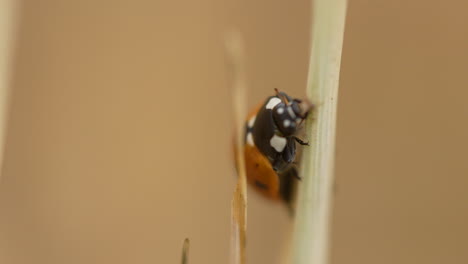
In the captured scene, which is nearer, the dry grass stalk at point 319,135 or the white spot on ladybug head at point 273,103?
the dry grass stalk at point 319,135

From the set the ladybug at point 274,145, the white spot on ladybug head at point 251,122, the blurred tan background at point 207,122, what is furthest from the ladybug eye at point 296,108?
the blurred tan background at point 207,122

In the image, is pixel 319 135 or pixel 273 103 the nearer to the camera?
pixel 319 135

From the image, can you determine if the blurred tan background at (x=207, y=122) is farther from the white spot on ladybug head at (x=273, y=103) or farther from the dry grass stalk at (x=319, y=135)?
the dry grass stalk at (x=319, y=135)

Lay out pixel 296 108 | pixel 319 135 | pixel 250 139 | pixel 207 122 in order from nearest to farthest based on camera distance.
→ 1. pixel 319 135
2. pixel 296 108
3. pixel 250 139
4. pixel 207 122

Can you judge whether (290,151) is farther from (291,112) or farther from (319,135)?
(319,135)

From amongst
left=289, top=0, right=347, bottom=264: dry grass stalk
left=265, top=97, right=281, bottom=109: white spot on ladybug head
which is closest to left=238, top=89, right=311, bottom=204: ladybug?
left=265, top=97, right=281, bottom=109: white spot on ladybug head

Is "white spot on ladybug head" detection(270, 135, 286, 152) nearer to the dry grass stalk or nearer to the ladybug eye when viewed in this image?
the ladybug eye

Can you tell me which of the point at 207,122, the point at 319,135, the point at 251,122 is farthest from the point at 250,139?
the point at 207,122
